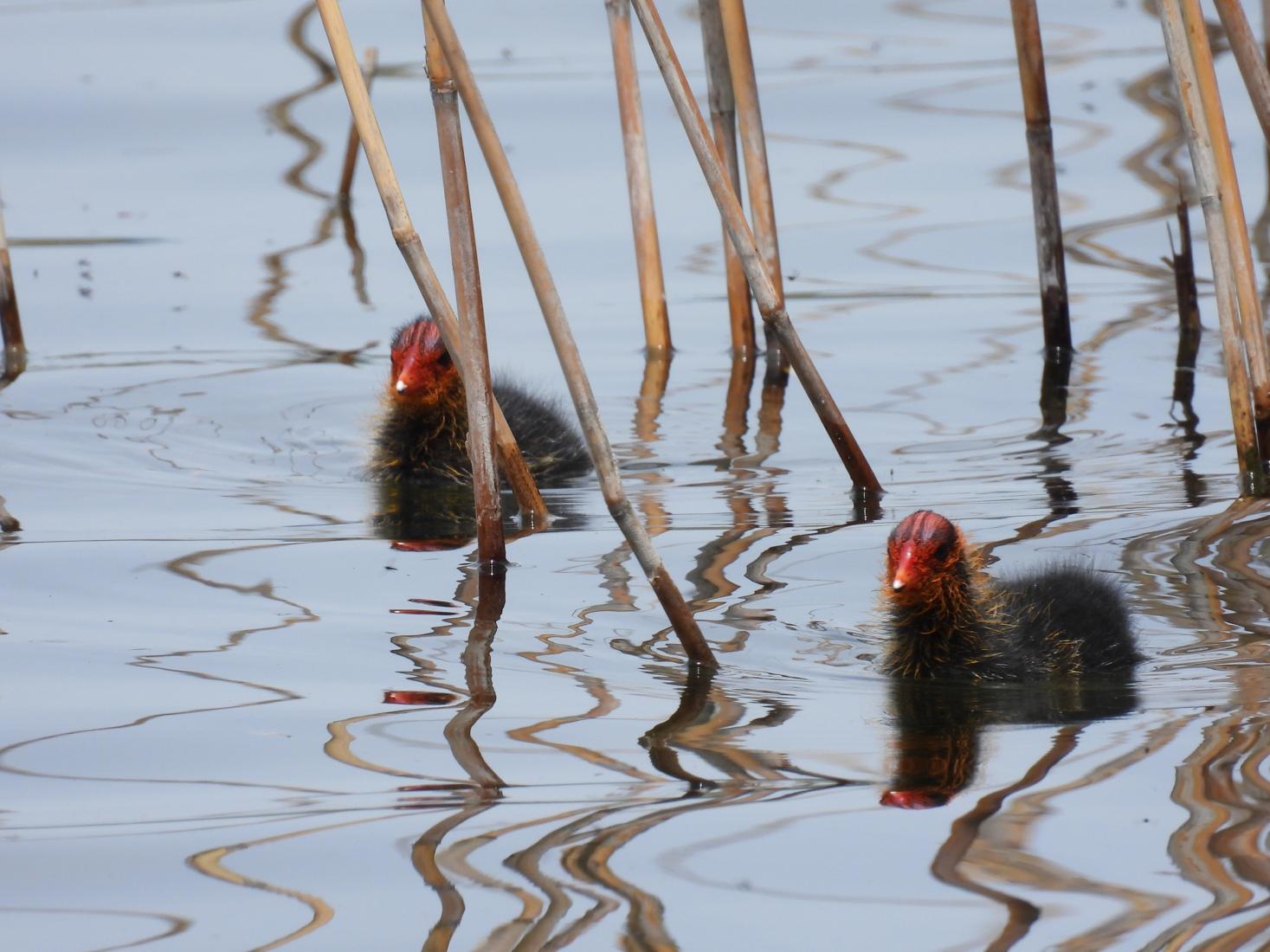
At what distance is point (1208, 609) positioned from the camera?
4.19 metres

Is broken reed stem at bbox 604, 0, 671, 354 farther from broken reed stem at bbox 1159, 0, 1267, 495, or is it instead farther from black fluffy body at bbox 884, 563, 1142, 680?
black fluffy body at bbox 884, 563, 1142, 680

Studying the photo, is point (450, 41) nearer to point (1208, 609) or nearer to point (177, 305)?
point (1208, 609)

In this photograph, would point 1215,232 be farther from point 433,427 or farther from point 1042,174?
point 433,427

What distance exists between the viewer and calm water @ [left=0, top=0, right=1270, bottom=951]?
9.18 feet

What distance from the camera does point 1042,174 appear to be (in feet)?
20.5

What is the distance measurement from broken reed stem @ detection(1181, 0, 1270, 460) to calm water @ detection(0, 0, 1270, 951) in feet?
1.24

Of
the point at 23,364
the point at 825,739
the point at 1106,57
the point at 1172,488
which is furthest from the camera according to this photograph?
the point at 1106,57

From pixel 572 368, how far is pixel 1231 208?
2.03m

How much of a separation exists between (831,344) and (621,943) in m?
4.91

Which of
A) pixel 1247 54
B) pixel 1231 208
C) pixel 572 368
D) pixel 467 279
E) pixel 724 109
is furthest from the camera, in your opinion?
pixel 724 109

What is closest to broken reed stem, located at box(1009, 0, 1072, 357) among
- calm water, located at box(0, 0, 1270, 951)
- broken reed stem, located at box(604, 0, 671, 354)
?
calm water, located at box(0, 0, 1270, 951)

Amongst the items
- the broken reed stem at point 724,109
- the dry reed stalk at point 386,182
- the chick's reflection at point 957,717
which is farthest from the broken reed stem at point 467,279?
the broken reed stem at point 724,109

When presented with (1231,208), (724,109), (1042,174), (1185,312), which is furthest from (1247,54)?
(1185,312)

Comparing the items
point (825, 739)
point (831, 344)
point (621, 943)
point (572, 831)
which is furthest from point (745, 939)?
point (831, 344)
